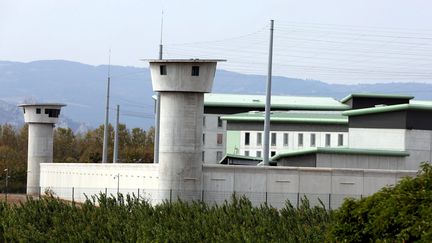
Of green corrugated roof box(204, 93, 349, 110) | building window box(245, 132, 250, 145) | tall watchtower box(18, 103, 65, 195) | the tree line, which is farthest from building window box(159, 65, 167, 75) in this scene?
the tree line

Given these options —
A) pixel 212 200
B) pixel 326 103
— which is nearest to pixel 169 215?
pixel 212 200

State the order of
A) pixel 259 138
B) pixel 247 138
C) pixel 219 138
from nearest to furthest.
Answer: pixel 259 138
pixel 247 138
pixel 219 138

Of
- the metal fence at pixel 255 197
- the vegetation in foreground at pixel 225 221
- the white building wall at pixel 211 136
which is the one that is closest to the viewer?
the vegetation in foreground at pixel 225 221

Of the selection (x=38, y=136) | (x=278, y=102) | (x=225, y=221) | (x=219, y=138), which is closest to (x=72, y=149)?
(x=278, y=102)

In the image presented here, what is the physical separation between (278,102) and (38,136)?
30.0 m

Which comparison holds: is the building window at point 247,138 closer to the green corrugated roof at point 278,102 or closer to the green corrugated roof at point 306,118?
the green corrugated roof at point 306,118

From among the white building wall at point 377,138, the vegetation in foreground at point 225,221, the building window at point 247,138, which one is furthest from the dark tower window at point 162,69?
the building window at point 247,138

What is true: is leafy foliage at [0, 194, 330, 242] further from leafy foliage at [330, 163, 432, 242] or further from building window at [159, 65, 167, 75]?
building window at [159, 65, 167, 75]

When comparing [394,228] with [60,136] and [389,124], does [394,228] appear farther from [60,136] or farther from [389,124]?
[60,136]

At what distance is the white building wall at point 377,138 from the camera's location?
2557 inches

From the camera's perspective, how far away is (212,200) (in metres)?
56.6

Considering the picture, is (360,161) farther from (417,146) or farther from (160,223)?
(160,223)

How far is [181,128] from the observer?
5669 centimetres

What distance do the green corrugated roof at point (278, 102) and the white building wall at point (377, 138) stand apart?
3691 cm
